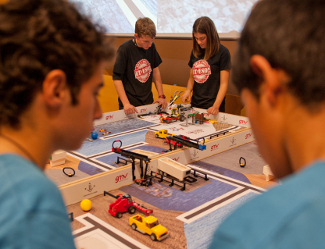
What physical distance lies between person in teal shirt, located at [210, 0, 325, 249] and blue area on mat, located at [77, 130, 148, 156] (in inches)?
66.8

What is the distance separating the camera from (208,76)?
2.96 meters

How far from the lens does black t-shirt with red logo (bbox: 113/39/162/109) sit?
2980mm

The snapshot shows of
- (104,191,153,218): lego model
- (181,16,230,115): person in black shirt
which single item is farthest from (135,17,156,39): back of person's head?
Answer: (104,191,153,218): lego model

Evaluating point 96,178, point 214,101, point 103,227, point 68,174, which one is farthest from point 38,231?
point 214,101

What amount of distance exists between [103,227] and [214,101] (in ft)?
6.40

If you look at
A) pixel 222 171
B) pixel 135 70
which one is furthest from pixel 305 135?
pixel 135 70

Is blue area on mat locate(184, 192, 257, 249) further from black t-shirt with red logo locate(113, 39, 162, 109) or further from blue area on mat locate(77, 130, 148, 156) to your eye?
black t-shirt with red logo locate(113, 39, 162, 109)

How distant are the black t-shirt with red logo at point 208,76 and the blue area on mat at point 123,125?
62 centimetres

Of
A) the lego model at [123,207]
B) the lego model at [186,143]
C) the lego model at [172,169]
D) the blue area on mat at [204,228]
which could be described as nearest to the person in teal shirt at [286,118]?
the blue area on mat at [204,228]

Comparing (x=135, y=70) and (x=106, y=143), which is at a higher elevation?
(x=135, y=70)

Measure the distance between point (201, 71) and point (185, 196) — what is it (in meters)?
1.65

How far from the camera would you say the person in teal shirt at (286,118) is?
0.42 m

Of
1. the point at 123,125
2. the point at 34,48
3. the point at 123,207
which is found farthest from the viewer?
the point at 123,125

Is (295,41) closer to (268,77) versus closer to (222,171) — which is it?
(268,77)
